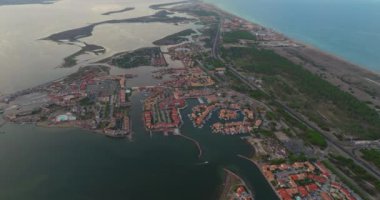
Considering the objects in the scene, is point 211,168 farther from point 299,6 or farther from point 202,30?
point 299,6

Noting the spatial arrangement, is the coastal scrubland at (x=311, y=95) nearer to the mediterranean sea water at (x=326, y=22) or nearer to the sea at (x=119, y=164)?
the sea at (x=119, y=164)

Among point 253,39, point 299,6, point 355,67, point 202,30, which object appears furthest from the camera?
point 299,6

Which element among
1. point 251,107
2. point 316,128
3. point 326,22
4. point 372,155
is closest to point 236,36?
point 251,107

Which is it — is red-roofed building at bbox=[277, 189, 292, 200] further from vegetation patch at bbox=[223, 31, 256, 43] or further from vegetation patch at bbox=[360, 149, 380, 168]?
vegetation patch at bbox=[223, 31, 256, 43]

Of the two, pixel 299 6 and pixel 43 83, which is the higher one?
pixel 299 6

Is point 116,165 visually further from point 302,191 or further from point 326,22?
point 326,22

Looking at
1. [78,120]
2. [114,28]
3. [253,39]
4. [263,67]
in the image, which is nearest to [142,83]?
[78,120]
